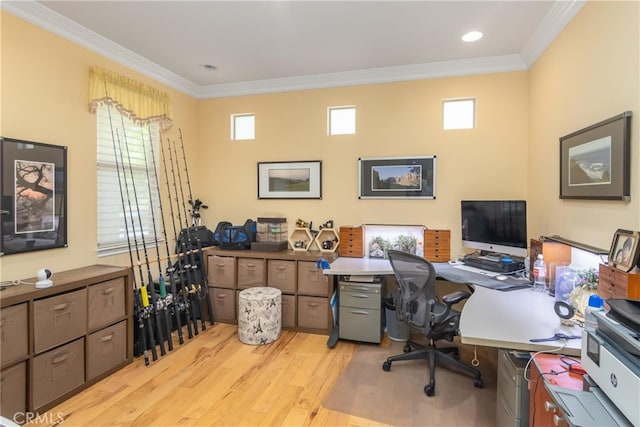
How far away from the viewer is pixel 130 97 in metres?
3.18

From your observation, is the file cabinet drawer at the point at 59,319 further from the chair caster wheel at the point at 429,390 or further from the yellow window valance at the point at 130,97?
the chair caster wheel at the point at 429,390

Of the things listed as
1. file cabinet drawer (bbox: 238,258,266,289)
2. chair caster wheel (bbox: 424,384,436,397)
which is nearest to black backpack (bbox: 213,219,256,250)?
file cabinet drawer (bbox: 238,258,266,289)

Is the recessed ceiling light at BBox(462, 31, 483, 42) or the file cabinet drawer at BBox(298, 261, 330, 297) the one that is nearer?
the recessed ceiling light at BBox(462, 31, 483, 42)

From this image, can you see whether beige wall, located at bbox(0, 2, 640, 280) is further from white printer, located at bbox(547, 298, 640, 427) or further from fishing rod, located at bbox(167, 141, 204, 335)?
white printer, located at bbox(547, 298, 640, 427)

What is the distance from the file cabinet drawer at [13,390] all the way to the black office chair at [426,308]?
2530 millimetres

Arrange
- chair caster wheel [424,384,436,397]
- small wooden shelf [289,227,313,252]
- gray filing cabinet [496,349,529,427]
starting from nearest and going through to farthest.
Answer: gray filing cabinet [496,349,529,427] → chair caster wheel [424,384,436,397] → small wooden shelf [289,227,313,252]

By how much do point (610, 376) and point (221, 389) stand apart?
2.29 meters

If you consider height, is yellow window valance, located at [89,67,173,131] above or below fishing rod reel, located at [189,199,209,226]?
above

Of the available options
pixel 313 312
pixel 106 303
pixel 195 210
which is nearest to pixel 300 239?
pixel 313 312

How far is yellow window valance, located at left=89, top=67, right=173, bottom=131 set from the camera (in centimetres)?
287

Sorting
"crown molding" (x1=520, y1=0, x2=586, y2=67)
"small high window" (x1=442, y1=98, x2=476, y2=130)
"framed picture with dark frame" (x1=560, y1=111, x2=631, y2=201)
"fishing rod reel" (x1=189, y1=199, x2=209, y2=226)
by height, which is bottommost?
"fishing rod reel" (x1=189, y1=199, x2=209, y2=226)

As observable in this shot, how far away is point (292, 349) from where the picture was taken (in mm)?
3098

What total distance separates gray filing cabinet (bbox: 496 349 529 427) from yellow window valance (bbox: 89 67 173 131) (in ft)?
11.7

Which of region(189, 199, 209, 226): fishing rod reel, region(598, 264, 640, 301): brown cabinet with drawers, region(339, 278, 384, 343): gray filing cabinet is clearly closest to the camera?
region(598, 264, 640, 301): brown cabinet with drawers
